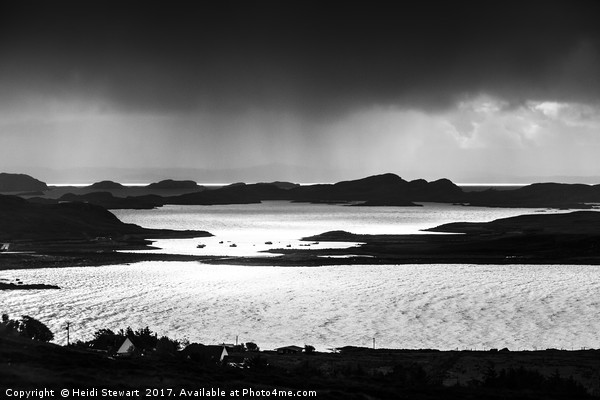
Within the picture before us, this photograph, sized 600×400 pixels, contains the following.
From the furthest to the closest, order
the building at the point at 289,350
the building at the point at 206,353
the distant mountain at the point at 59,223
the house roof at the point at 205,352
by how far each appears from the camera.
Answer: the distant mountain at the point at 59,223
the building at the point at 289,350
the house roof at the point at 205,352
the building at the point at 206,353

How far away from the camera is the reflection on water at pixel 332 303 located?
5191 centimetres

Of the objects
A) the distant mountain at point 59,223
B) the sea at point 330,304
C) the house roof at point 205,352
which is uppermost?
the distant mountain at point 59,223

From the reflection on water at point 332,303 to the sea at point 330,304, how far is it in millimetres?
102

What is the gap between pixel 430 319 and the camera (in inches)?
2298

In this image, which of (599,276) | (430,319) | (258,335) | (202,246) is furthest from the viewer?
(202,246)

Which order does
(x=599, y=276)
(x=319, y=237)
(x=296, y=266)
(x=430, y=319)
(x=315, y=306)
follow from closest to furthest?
(x=430, y=319)
(x=315, y=306)
(x=599, y=276)
(x=296, y=266)
(x=319, y=237)

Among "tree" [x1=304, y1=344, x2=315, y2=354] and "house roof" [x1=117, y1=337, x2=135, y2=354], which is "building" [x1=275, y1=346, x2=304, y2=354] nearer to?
"tree" [x1=304, y1=344, x2=315, y2=354]

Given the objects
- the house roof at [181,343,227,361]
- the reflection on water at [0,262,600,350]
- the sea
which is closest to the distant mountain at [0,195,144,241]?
the sea

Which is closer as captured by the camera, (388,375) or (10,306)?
(388,375)

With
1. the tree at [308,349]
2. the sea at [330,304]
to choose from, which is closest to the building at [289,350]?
the tree at [308,349]

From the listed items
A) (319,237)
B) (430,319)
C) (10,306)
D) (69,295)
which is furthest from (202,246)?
(430,319)

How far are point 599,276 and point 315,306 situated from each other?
125 feet

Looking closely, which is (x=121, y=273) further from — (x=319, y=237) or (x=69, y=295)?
(x=319, y=237)

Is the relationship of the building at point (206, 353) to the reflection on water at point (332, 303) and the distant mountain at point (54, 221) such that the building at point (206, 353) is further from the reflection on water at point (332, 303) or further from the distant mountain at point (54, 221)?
the distant mountain at point (54, 221)
